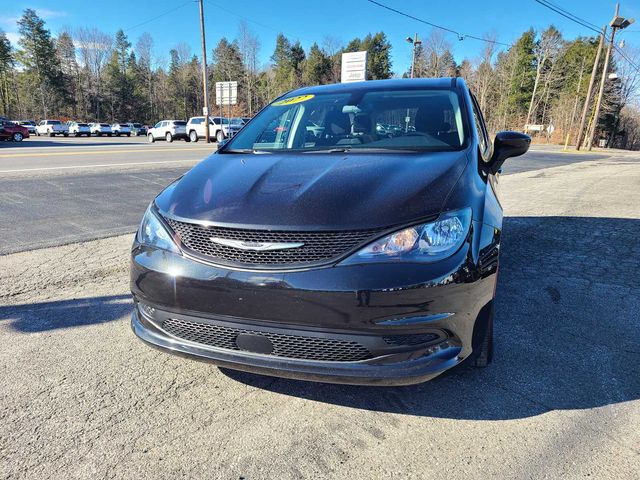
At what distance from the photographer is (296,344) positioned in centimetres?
193

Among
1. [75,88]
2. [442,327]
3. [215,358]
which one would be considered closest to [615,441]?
[442,327]

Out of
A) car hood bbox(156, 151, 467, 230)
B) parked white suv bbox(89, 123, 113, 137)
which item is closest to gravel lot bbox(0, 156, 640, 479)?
car hood bbox(156, 151, 467, 230)

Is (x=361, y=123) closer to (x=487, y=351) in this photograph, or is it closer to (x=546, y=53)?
(x=487, y=351)

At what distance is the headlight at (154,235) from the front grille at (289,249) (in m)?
0.22

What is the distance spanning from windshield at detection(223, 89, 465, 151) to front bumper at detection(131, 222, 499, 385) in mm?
1157

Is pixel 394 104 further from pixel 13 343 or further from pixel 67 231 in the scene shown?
pixel 67 231

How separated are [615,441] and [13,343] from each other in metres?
3.41

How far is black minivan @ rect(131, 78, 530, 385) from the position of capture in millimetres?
1841

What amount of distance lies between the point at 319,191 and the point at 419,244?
56 centimetres

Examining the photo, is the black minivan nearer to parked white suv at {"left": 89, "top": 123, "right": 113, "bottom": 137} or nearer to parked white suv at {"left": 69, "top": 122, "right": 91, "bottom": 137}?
parked white suv at {"left": 69, "top": 122, "right": 91, "bottom": 137}

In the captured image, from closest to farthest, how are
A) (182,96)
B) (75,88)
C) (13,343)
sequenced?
(13,343) → (75,88) → (182,96)

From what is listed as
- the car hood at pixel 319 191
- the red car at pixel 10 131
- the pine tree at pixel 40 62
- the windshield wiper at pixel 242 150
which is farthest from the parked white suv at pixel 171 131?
the pine tree at pixel 40 62

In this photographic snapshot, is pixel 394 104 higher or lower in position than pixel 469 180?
higher

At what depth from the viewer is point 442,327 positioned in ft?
6.16
